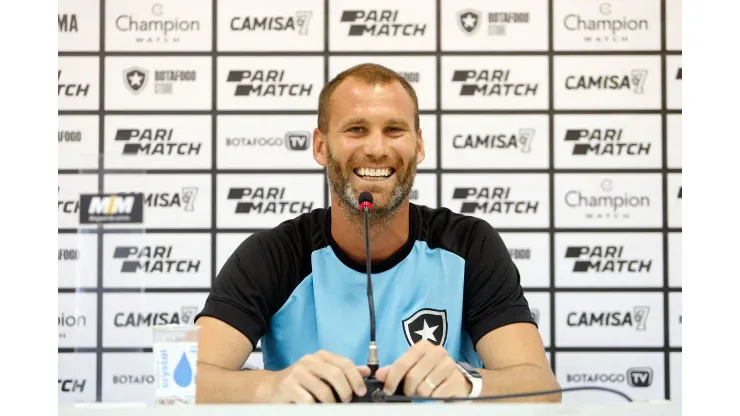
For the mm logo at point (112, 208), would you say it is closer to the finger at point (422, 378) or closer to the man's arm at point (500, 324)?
the man's arm at point (500, 324)

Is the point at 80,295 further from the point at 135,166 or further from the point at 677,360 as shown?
the point at 677,360

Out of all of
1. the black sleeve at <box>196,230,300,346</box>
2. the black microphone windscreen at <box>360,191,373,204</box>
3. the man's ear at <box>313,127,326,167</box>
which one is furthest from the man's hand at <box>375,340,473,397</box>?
the man's ear at <box>313,127,326,167</box>

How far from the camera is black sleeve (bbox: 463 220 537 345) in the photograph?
157 centimetres

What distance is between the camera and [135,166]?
334 centimetres

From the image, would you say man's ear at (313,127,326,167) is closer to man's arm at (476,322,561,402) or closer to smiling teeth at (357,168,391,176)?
smiling teeth at (357,168,391,176)

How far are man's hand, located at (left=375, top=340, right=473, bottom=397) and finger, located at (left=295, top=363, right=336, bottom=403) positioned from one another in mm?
80

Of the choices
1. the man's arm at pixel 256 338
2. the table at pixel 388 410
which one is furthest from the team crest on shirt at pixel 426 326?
the table at pixel 388 410

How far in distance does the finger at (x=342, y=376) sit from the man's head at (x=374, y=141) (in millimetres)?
517

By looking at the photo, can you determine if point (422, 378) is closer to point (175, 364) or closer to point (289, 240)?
point (175, 364)

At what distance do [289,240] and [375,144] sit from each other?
30 cm

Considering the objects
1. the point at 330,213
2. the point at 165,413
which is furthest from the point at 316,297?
the point at 165,413

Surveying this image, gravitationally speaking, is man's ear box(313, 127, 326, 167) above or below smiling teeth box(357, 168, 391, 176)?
above

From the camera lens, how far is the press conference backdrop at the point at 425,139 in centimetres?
331

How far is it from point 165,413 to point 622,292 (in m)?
2.88
